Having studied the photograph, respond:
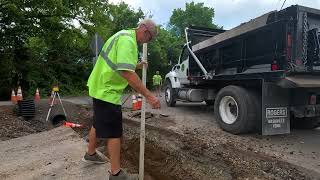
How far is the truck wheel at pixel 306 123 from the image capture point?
902cm

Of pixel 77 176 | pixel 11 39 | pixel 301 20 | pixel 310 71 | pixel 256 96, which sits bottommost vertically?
pixel 77 176

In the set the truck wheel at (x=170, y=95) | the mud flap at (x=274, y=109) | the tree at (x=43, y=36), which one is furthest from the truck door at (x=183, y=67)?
the tree at (x=43, y=36)

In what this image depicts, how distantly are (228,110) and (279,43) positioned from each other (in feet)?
6.80

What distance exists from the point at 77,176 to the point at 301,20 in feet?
17.1

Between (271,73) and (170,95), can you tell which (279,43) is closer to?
(271,73)

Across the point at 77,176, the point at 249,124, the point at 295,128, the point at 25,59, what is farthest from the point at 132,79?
the point at 25,59

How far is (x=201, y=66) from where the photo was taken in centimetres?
1065

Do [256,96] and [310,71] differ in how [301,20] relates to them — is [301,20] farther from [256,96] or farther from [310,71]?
[256,96]

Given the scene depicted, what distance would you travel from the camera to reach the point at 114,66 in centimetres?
416

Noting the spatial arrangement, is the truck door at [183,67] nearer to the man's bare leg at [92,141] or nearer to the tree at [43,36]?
the man's bare leg at [92,141]

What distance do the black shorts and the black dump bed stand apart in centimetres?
420

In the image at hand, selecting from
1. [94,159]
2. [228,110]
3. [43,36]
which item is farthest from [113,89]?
[43,36]

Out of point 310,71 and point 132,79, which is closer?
point 132,79

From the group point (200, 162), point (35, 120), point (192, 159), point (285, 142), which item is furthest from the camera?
point (35, 120)
